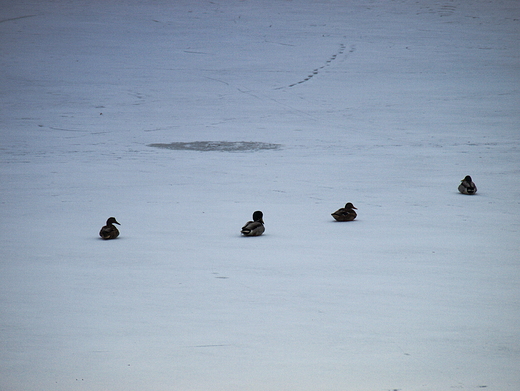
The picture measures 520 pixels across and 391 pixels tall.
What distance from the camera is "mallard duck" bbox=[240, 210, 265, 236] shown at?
24.1 feet

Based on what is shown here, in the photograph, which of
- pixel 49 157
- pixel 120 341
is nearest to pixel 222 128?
pixel 49 157

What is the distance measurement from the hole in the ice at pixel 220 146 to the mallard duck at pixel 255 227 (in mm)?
5811

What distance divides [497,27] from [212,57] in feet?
37.8

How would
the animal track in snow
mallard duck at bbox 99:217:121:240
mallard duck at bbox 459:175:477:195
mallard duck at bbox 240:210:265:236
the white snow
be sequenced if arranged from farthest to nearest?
the animal track in snow → mallard duck at bbox 459:175:477:195 → mallard duck at bbox 240:210:265:236 → mallard duck at bbox 99:217:121:240 → the white snow

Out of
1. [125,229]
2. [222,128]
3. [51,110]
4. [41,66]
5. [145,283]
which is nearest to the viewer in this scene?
[145,283]

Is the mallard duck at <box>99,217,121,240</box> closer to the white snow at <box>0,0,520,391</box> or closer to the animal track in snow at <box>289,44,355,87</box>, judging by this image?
the white snow at <box>0,0,520,391</box>

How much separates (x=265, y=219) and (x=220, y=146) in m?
5.45

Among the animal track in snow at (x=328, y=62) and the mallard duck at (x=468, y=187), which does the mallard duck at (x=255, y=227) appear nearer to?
the mallard duck at (x=468, y=187)

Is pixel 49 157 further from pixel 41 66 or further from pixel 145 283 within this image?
pixel 41 66

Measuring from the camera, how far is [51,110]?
688 inches

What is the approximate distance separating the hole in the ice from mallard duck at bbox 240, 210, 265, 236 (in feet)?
19.1

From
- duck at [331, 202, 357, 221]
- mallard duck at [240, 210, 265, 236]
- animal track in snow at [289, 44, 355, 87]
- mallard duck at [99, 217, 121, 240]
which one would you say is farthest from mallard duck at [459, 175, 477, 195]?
animal track in snow at [289, 44, 355, 87]

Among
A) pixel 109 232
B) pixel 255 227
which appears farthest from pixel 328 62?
pixel 109 232

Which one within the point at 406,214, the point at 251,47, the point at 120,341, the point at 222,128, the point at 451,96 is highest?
the point at 251,47
